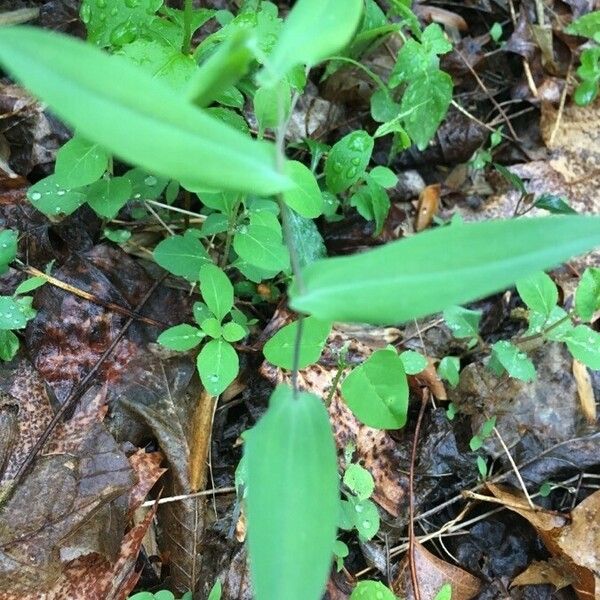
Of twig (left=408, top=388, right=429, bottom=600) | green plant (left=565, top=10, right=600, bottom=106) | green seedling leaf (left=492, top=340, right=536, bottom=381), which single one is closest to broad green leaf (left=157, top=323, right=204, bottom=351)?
twig (left=408, top=388, right=429, bottom=600)

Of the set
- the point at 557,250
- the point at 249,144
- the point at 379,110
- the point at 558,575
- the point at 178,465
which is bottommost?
the point at 558,575

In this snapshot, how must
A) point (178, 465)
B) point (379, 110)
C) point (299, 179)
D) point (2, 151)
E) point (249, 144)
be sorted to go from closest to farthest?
point (249, 144) → point (299, 179) → point (178, 465) → point (2, 151) → point (379, 110)

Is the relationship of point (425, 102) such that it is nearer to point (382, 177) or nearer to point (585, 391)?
point (382, 177)

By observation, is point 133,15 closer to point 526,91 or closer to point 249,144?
point 249,144

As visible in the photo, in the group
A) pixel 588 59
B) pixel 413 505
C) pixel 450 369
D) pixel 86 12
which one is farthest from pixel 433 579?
pixel 588 59

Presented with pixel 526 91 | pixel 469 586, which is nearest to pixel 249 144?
pixel 469 586

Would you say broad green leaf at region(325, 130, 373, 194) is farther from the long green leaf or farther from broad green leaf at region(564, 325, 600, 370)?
the long green leaf
